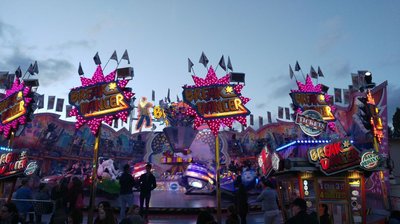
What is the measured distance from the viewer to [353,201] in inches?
530

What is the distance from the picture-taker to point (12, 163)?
14.6 m

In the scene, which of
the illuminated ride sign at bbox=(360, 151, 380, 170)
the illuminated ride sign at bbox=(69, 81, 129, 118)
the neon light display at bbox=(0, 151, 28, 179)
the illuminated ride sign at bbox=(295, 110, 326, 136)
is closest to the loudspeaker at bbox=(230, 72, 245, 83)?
the illuminated ride sign at bbox=(295, 110, 326, 136)

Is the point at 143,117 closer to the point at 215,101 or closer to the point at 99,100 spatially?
the point at 99,100

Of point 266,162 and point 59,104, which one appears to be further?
point 59,104

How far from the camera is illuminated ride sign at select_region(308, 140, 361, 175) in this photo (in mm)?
12438

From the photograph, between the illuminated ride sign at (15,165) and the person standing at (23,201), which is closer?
the person standing at (23,201)

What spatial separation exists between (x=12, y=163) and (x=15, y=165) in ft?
0.69

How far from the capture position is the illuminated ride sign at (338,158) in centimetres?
1244

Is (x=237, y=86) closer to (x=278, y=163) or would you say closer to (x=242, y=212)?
(x=278, y=163)

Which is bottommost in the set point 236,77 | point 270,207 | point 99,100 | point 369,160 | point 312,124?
point 270,207

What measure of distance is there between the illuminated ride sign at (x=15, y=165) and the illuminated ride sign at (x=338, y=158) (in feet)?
39.0

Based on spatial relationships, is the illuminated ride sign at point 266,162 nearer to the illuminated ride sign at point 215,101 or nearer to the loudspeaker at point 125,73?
the illuminated ride sign at point 215,101

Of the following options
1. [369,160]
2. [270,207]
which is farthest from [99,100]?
[369,160]

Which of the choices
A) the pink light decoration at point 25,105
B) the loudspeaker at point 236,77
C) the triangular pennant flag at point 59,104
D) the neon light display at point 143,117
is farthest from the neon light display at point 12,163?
the neon light display at point 143,117
